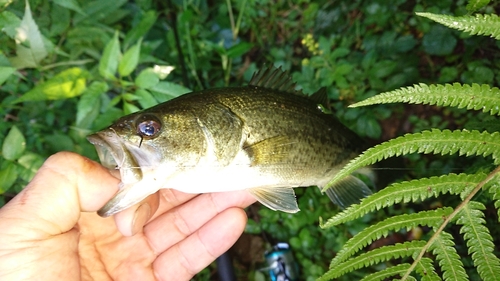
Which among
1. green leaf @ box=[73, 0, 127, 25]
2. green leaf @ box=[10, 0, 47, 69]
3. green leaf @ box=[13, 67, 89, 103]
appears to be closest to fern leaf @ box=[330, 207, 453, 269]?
green leaf @ box=[13, 67, 89, 103]

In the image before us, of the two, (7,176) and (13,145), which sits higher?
(13,145)

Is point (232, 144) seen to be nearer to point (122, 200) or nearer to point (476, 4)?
point (122, 200)

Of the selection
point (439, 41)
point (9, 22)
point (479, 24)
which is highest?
point (479, 24)

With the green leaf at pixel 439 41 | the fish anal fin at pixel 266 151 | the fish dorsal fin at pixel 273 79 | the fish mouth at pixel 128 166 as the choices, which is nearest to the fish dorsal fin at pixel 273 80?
the fish dorsal fin at pixel 273 79

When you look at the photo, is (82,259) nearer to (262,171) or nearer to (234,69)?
(262,171)

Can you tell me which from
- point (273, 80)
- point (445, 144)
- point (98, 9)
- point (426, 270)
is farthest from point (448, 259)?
point (98, 9)

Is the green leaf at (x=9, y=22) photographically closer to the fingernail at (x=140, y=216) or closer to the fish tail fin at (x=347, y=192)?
the fingernail at (x=140, y=216)
